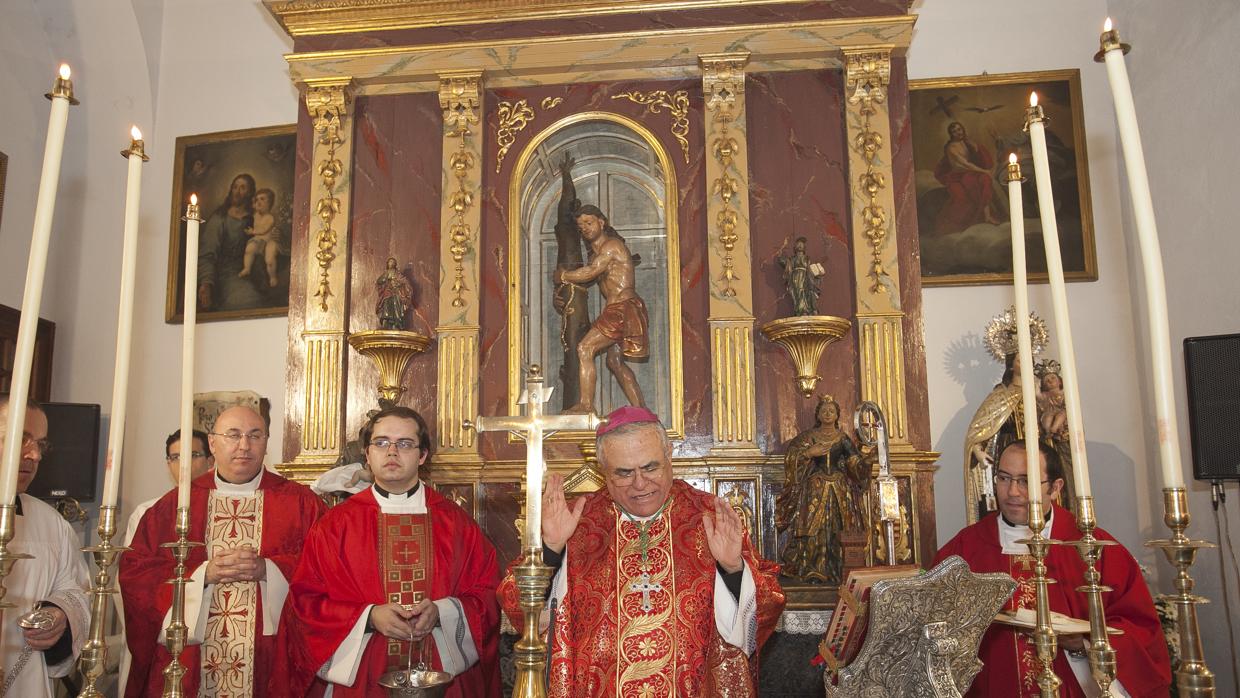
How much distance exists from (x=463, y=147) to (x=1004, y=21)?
4794 millimetres

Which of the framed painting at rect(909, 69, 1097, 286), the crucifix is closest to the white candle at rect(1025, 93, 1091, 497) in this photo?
the crucifix

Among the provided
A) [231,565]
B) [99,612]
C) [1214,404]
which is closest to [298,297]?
[231,565]

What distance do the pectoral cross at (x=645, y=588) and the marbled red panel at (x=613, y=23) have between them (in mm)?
4960

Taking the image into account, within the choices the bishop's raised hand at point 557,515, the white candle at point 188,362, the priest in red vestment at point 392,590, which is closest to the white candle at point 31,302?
the white candle at point 188,362

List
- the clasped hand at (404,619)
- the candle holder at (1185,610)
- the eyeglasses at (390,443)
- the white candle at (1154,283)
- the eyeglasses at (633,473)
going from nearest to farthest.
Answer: the candle holder at (1185,610), the white candle at (1154,283), the eyeglasses at (633,473), the clasped hand at (404,619), the eyeglasses at (390,443)

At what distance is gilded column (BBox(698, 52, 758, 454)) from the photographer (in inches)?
284

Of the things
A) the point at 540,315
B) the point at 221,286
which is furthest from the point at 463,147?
the point at 221,286

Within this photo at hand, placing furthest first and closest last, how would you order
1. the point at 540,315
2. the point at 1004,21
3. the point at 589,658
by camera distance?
the point at 1004,21
the point at 540,315
the point at 589,658

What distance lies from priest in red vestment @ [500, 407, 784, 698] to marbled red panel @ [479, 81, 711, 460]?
2.98 m

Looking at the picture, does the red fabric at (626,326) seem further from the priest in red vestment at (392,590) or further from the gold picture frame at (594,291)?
the priest in red vestment at (392,590)

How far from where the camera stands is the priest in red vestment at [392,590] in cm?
443

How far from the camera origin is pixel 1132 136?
2.57m

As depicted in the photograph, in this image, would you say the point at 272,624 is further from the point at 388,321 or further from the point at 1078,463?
the point at 1078,463

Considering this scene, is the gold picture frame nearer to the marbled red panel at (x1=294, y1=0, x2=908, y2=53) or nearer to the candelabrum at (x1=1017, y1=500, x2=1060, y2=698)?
the marbled red panel at (x1=294, y1=0, x2=908, y2=53)
